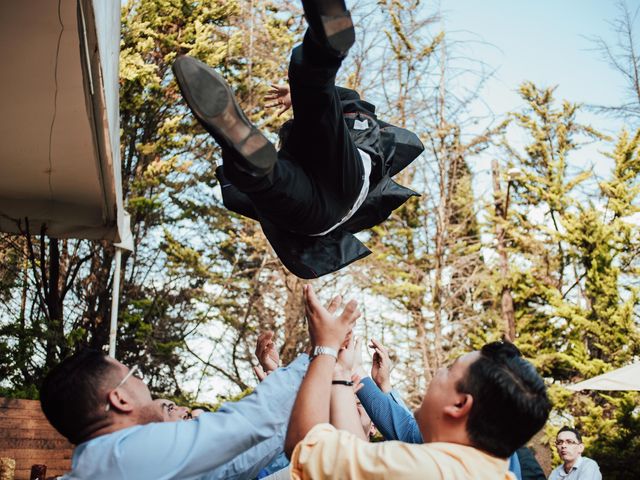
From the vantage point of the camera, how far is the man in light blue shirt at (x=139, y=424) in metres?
1.75

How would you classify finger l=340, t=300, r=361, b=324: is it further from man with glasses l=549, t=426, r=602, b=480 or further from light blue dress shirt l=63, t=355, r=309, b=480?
man with glasses l=549, t=426, r=602, b=480

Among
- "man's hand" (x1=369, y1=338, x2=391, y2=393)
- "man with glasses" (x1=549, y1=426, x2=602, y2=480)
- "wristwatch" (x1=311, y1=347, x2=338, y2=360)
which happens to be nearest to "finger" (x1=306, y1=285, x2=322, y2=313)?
"wristwatch" (x1=311, y1=347, x2=338, y2=360)

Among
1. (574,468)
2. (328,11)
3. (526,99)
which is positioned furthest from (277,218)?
(526,99)

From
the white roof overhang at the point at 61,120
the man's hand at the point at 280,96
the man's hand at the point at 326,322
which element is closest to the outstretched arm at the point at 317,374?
the man's hand at the point at 326,322

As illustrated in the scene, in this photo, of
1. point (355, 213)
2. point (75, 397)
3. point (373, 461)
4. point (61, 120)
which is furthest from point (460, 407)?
point (61, 120)

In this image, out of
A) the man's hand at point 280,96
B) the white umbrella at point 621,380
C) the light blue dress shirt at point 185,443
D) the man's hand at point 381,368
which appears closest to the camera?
the light blue dress shirt at point 185,443

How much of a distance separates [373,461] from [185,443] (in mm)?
475

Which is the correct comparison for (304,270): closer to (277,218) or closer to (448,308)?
(277,218)

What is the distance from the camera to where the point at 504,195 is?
17016 mm

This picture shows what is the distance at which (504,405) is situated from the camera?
171cm

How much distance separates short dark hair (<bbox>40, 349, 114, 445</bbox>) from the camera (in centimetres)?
190

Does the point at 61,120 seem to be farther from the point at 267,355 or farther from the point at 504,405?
the point at 504,405

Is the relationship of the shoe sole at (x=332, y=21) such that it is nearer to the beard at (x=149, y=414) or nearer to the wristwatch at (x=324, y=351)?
the wristwatch at (x=324, y=351)

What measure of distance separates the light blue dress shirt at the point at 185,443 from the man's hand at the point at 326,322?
7.3 inches
